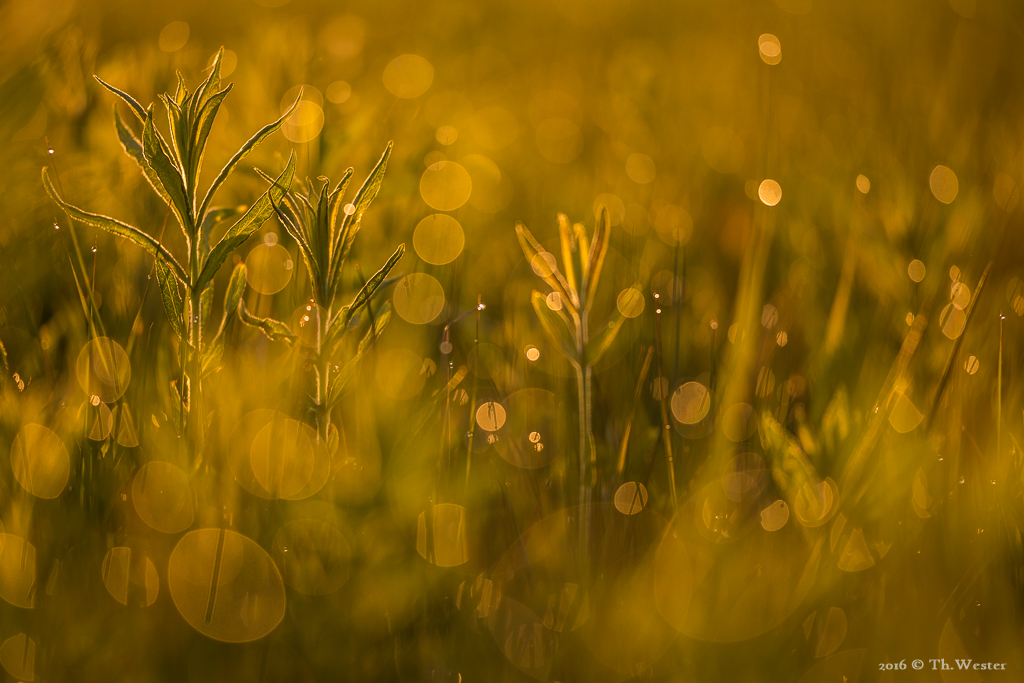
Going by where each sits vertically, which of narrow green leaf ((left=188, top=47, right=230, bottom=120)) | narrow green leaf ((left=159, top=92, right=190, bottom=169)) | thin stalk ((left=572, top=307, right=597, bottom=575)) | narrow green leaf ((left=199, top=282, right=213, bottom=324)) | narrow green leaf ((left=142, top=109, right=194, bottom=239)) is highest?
narrow green leaf ((left=188, top=47, right=230, bottom=120))

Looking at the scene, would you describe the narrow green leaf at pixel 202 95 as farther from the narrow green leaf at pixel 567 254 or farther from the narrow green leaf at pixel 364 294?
the narrow green leaf at pixel 567 254

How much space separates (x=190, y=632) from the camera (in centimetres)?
55

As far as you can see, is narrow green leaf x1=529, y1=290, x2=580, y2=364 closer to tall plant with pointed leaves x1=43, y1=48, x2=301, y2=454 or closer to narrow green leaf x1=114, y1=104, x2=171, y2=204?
tall plant with pointed leaves x1=43, y1=48, x2=301, y2=454

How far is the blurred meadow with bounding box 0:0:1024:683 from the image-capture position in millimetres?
570

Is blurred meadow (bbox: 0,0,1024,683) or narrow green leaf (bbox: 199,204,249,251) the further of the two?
narrow green leaf (bbox: 199,204,249,251)

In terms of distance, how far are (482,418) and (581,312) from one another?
0.21 m

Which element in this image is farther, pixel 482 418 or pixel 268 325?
pixel 482 418

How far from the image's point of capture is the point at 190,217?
646mm

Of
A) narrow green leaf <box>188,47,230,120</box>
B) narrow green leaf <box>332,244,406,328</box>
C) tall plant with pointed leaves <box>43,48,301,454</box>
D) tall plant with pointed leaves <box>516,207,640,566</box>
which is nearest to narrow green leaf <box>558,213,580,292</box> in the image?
tall plant with pointed leaves <box>516,207,640,566</box>

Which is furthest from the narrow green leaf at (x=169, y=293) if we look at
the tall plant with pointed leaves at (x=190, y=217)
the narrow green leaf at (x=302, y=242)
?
the narrow green leaf at (x=302, y=242)

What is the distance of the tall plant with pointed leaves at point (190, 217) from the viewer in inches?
24.3

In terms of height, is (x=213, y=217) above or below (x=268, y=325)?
above

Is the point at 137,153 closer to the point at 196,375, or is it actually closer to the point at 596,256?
the point at 196,375

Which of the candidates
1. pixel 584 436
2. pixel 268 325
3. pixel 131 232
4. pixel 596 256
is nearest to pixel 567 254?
pixel 596 256
